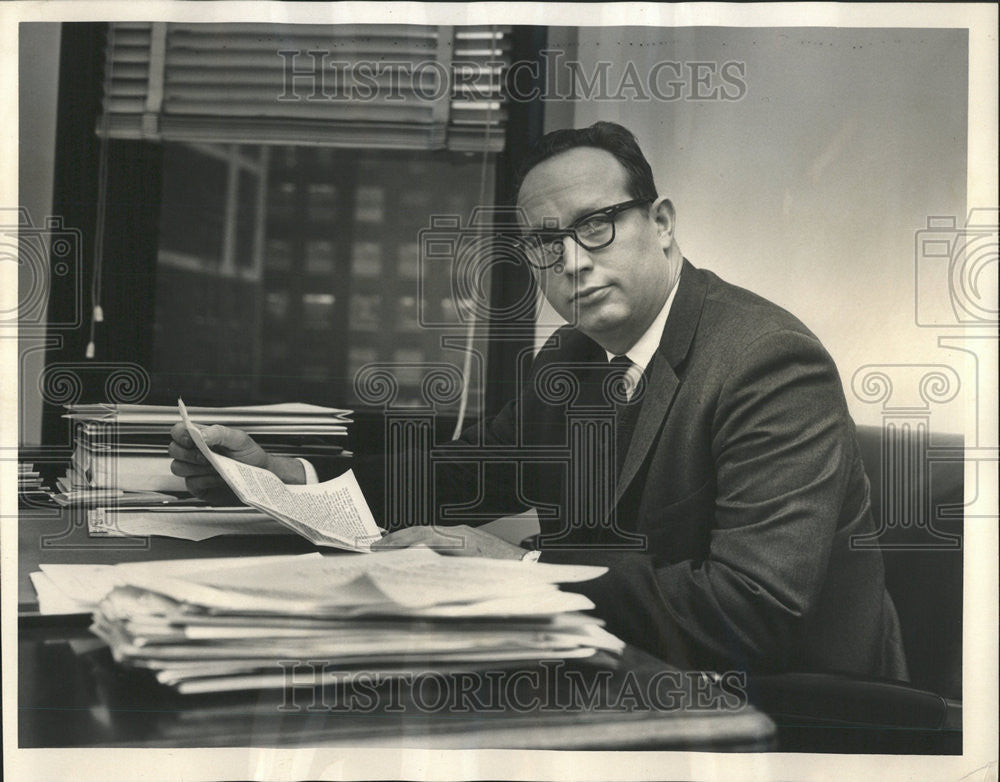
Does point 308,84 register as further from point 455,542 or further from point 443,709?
point 443,709

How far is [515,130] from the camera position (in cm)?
136

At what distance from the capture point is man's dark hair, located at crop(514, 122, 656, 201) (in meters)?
1.34

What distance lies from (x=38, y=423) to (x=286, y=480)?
1.27 feet

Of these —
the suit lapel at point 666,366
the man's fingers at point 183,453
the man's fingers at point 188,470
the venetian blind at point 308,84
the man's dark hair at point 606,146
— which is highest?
the venetian blind at point 308,84

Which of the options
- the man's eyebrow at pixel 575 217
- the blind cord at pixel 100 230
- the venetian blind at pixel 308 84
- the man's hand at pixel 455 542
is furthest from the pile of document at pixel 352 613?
the venetian blind at pixel 308 84

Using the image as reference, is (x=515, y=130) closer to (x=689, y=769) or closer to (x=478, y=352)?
(x=478, y=352)

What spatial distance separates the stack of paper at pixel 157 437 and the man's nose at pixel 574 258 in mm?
395

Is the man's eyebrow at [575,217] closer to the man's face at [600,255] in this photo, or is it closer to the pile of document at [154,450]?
the man's face at [600,255]

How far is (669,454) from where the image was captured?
1.32 metres

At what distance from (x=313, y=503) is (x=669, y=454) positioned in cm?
53

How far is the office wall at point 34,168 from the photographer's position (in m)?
1.38

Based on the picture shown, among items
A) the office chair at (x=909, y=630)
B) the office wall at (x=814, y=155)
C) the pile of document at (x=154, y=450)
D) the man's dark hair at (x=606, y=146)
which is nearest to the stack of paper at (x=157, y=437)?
the pile of document at (x=154, y=450)

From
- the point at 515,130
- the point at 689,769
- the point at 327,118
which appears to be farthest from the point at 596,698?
the point at 327,118

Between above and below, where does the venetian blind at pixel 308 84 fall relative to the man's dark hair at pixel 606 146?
above
